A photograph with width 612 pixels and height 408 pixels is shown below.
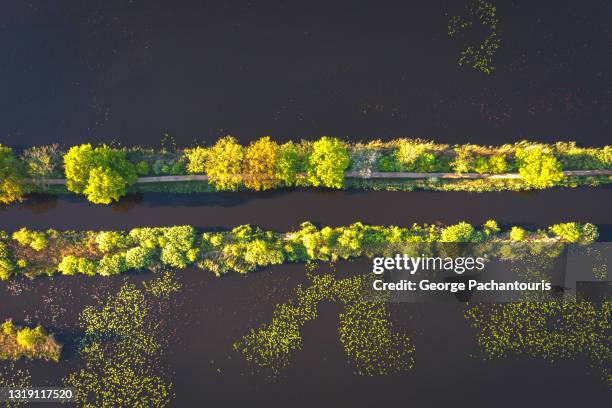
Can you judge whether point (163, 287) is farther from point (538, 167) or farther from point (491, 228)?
point (538, 167)

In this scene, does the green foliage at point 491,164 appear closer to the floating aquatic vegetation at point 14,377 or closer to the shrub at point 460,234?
the shrub at point 460,234

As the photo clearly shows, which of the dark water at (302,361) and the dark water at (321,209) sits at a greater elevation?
the dark water at (321,209)

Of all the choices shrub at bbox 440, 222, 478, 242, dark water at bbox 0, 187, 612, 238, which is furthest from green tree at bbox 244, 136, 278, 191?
shrub at bbox 440, 222, 478, 242

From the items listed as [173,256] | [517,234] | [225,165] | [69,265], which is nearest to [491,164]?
[517,234]

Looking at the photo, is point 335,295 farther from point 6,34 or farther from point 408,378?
point 6,34

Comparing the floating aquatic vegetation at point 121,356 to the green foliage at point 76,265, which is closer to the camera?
the floating aquatic vegetation at point 121,356

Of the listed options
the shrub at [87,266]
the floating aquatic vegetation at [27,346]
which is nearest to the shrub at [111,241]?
the shrub at [87,266]
